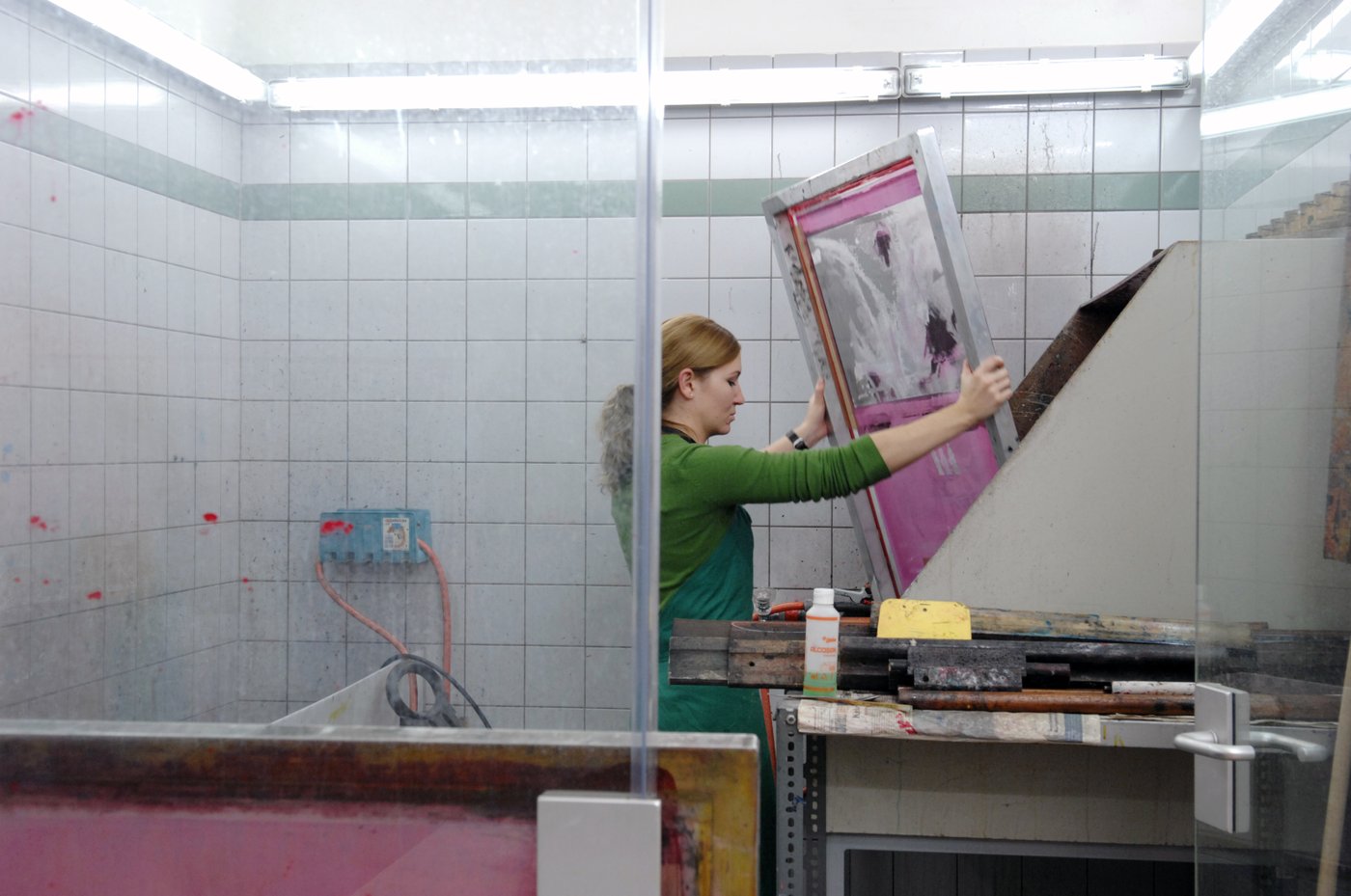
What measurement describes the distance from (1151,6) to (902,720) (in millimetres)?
3045

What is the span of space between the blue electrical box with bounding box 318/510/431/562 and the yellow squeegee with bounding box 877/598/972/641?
4.48 feet

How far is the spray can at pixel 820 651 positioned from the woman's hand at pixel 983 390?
625 mm

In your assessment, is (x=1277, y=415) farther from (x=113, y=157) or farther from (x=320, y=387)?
(x=113, y=157)

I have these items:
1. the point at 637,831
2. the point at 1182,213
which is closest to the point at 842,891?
the point at 637,831

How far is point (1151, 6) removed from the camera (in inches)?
136

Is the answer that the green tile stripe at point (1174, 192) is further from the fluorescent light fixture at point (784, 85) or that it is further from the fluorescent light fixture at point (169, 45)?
the fluorescent light fixture at point (169, 45)

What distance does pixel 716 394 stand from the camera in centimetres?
222

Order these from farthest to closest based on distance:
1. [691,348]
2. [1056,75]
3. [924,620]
→ [1056,75]
[691,348]
[924,620]

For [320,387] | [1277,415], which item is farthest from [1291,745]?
[320,387]

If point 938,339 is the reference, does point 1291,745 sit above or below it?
below

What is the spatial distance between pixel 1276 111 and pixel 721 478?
119 cm

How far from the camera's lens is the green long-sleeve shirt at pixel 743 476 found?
2.05 metres

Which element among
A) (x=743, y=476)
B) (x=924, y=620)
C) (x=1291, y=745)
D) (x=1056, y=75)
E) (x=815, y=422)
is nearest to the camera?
(x=1291, y=745)

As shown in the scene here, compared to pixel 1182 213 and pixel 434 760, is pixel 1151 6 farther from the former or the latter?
pixel 434 760
